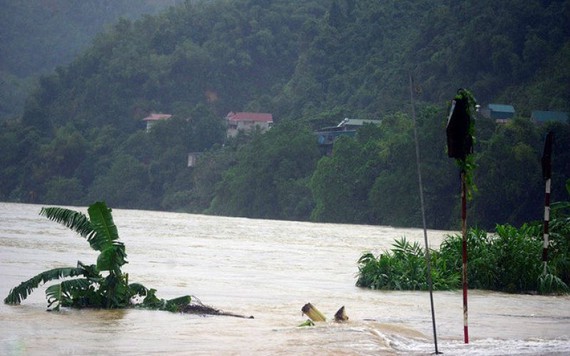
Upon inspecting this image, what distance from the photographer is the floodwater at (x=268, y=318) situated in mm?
12531

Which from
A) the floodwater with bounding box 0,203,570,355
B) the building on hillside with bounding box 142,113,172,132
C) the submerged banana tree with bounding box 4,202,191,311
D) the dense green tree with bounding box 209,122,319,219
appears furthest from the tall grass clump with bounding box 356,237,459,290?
the building on hillside with bounding box 142,113,172,132

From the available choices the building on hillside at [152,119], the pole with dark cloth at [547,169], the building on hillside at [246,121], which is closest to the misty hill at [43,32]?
the building on hillside at [152,119]

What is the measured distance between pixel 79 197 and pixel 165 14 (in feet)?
158

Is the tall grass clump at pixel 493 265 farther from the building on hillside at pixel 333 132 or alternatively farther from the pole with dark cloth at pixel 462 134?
the building on hillside at pixel 333 132

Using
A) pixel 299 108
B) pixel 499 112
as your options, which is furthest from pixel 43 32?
pixel 499 112

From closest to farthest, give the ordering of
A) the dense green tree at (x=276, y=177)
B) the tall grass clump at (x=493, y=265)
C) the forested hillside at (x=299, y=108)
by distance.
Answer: the tall grass clump at (x=493, y=265)
the forested hillside at (x=299, y=108)
the dense green tree at (x=276, y=177)

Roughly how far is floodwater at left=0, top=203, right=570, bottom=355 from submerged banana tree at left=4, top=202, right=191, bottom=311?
314 millimetres

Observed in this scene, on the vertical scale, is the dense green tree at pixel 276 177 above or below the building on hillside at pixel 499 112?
below

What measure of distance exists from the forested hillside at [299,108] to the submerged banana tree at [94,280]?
4105 cm

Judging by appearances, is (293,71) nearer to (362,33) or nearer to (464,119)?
(362,33)

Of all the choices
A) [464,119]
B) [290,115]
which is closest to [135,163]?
[290,115]

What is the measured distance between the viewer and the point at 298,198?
85062mm

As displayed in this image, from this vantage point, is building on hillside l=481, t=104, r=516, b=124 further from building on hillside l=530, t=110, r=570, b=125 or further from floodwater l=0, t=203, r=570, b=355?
floodwater l=0, t=203, r=570, b=355

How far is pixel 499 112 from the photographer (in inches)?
3329
